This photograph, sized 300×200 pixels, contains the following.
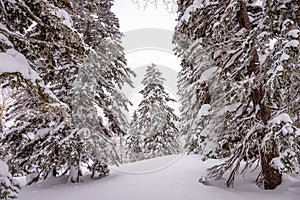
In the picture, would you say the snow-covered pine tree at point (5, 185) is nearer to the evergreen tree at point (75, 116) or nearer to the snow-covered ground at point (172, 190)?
the snow-covered ground at point (172, 190)

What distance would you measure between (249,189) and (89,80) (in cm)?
668

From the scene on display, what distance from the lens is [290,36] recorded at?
14.5 feet

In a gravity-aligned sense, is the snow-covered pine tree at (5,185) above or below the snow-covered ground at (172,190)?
→ above

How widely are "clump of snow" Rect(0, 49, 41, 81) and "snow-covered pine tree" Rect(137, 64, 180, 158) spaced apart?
1719 cm

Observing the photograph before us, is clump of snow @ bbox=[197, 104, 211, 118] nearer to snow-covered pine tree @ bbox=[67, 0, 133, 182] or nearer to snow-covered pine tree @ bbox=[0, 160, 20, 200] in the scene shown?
snow-covered pine tree @ bbox=[67, 0, 133, 182]

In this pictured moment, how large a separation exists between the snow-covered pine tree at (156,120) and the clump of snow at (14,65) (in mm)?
17193

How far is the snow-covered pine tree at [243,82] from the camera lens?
5371 millimetres

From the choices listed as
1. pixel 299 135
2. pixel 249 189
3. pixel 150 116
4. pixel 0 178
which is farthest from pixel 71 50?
pixel 150 116

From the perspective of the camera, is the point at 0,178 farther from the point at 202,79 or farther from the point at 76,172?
the point at 202,79

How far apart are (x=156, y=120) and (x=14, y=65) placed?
17991mm

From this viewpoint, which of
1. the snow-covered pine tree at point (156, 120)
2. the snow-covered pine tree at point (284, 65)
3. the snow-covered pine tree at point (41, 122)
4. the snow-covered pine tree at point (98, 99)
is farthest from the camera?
the snow-covered pine tree at point (156, 120)

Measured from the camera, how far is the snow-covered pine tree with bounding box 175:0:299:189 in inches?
211

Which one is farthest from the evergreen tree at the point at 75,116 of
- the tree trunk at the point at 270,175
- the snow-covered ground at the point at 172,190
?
the tree trunk at the point at 270,175

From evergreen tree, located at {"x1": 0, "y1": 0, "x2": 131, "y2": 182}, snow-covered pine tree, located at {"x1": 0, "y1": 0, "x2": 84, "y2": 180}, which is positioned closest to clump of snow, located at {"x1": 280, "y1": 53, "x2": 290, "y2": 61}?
snow-covered pine tree, located at {"x1": 0, "y1": 0, "x2": 84, "y2": 180}
